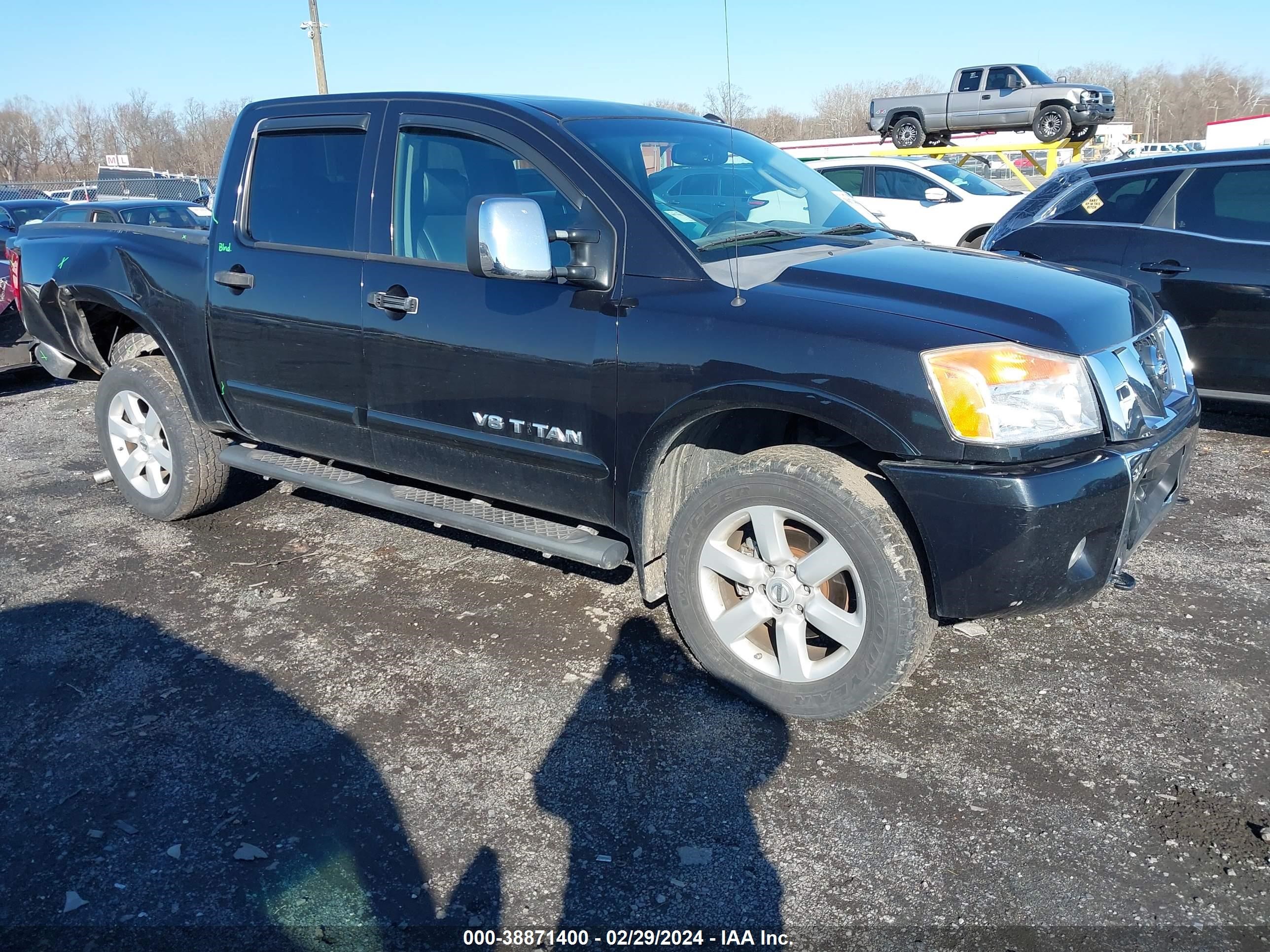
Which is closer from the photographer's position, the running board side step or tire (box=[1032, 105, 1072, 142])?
the running board side step

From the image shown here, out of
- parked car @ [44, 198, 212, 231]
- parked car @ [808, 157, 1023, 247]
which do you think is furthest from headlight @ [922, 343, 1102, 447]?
parked car @ [44, 198, 212, 231]

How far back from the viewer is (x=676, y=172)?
11.6 feet

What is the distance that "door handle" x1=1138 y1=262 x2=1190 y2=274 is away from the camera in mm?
5641

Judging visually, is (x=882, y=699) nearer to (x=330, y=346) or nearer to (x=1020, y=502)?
(x=1020, y=502)

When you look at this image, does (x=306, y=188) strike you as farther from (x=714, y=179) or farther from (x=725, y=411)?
(x=725, y=411)

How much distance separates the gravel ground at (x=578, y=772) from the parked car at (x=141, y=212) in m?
10.5

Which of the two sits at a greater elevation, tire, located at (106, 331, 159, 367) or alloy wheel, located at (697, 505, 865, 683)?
tire, located at (106, 331, 159, 367)

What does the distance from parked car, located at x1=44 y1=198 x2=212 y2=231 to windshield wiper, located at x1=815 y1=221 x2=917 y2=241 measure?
11393mm

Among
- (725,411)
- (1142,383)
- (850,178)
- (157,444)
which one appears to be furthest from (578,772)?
(850,178)

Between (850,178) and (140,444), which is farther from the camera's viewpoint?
(850,178)

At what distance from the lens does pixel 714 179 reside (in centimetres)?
366

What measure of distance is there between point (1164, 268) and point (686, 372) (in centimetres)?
407

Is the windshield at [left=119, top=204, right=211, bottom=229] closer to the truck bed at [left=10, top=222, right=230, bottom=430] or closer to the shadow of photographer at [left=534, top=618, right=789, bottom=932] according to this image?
the truck bed at [left=10, top=222, right=230, bottom=430]

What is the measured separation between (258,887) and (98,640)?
178cm
